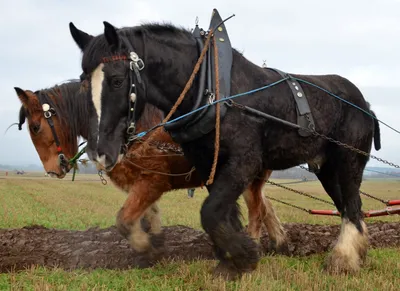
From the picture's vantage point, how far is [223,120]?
3752 millimetres

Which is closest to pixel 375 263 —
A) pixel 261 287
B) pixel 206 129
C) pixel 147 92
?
pixel 261 287

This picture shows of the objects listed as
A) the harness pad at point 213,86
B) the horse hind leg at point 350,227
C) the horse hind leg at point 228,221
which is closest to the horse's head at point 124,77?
the harness pad at point 213,86

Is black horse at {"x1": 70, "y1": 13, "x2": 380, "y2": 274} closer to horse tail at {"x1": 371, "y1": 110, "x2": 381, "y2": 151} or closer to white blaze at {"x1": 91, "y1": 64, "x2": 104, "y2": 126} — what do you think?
white blaze at {"x1": 91, "y1": 64, "x2": 104, "y2": 126}

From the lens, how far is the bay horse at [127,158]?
5094mm

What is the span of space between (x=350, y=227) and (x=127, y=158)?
2.63 m

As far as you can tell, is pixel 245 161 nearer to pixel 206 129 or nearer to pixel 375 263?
pixel 206 129

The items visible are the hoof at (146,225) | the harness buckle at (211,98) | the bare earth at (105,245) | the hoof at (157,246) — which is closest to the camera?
the harness buckle at (211,98)

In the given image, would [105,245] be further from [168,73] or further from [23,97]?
[168,73]

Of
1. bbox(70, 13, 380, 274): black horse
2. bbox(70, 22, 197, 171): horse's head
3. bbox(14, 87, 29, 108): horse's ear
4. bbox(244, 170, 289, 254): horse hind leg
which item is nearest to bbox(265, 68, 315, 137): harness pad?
bbox(70, 13, 380, 274): black horse

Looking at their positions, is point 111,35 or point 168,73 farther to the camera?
point 168,73

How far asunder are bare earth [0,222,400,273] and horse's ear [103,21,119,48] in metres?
2.51

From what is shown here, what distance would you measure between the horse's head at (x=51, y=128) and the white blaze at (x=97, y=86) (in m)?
1.95

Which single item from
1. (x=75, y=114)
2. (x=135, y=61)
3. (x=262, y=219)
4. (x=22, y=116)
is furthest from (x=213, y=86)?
(x=262, y=219)

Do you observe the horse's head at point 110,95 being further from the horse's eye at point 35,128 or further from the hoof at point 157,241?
the hoof at point 157,241
